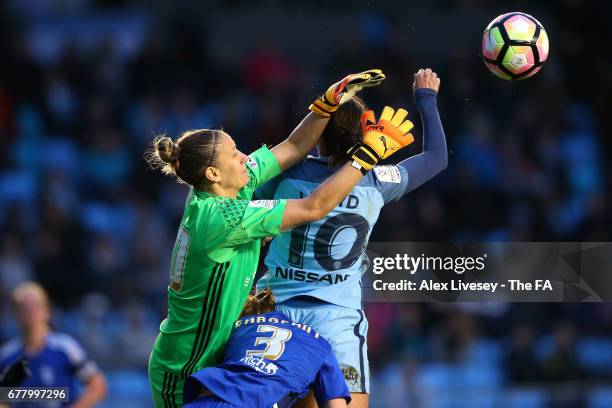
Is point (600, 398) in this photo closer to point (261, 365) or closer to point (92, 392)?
point (92, 392)

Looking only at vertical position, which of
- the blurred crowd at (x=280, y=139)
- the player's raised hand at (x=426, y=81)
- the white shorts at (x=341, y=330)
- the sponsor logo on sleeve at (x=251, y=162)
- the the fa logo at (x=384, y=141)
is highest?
the blurred crowd at (x=280, y=139)

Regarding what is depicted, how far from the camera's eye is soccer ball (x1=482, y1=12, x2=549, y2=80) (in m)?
5.52

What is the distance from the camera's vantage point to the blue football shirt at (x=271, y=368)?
434cm

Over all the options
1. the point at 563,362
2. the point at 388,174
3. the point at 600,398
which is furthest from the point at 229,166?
the point at 563,362

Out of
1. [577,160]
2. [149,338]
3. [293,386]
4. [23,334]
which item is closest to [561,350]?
[577,160]

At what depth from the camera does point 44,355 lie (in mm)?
7352

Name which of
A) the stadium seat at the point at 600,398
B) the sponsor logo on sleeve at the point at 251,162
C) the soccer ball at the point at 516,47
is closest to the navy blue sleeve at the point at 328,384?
the sponsor logo on sleeve at the point at 251,162

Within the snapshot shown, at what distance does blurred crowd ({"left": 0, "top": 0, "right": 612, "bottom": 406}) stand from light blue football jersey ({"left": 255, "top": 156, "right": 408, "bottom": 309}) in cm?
319

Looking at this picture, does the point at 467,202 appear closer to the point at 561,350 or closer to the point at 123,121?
the point at 561,350

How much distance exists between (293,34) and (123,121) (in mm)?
2189

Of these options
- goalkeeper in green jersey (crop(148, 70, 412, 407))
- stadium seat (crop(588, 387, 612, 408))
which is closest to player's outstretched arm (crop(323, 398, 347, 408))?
goalkeeper in green jersey (crop(148, 70, 412, 407))

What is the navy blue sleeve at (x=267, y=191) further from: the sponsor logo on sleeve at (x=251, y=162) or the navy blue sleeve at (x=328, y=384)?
the navy blue sleeve at (x=328, y=384)

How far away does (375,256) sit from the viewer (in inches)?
247

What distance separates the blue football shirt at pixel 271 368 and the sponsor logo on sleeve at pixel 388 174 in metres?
0.84
